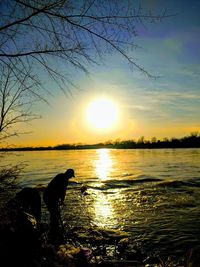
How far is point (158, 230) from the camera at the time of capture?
35.9 ft

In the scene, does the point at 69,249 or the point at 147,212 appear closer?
the point at 69,249

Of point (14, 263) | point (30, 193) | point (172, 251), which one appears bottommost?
point (172, 251)

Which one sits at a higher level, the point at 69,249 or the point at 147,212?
the point at 69,249

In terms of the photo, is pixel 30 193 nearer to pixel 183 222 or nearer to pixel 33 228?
pixel 33 228

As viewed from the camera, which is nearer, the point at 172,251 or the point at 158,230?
the point at 172,251

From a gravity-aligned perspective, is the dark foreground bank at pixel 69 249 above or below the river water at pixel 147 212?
above

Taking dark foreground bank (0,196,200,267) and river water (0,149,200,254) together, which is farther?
river water (0,149,200,254)

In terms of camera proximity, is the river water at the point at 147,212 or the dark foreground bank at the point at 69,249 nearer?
the dark foreground bank at the point at 69,249

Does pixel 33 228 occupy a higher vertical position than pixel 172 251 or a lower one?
higher

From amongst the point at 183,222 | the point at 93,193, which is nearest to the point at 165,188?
the point at 93,193

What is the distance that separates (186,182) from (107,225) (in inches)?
516

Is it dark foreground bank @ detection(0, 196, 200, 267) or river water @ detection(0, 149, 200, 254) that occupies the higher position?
dark foreground bank @ detection(0, 196, 200, 267)

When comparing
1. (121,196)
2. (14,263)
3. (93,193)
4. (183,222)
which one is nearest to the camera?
(14,263)

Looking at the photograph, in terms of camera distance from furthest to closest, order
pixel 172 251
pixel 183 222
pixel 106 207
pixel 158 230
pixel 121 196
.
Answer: pixel 121 196, pixel 106 207, pixel 183 222, pixel 158 230, pixel 172 251
